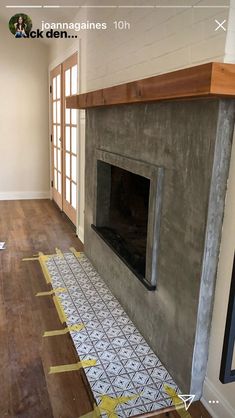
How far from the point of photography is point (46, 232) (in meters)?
4.04

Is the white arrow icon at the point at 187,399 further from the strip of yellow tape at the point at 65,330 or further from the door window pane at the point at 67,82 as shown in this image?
the door window pane at the point at 67,82

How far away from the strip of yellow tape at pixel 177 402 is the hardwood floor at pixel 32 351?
0.03 m

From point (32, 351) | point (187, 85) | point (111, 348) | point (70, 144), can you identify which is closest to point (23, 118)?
point (70, 144)

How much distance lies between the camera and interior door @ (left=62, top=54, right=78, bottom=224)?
391cm

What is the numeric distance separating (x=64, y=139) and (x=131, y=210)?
94.2 inches

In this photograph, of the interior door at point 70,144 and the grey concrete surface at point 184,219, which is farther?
the interior door at point 70,144

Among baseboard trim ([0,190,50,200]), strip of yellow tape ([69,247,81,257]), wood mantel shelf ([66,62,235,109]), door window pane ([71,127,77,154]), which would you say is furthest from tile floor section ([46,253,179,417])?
baseboard trim ([0,190,50,200])

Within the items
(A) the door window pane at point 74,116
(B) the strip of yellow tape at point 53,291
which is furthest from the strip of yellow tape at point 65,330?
(A) the door window pane at point 74,116

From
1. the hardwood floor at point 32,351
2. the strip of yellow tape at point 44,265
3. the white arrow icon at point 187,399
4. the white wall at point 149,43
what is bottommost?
the hardwood floor at point 32,351

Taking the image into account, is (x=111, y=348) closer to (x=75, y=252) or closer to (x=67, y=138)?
(x=75, y=252)

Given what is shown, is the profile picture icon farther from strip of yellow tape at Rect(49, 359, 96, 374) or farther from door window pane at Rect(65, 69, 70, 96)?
strip of yellow tape at Rect(49, 359, 96, 374)

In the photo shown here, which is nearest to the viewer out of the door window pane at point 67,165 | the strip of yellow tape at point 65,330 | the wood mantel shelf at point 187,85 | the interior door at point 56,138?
the wood mantel shelf at point 187,85

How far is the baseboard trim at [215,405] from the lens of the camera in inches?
58.2

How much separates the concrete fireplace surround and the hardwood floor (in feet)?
1.16
